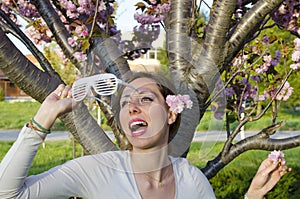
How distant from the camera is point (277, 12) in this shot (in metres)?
3.14

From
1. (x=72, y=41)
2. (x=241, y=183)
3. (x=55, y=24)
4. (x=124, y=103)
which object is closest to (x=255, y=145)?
(x=72, y=41)

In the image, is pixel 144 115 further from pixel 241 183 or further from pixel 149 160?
pixel 241 183

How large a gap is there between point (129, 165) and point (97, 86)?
30cm

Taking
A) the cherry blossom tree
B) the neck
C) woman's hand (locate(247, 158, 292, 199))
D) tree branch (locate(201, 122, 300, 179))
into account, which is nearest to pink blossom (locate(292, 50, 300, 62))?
the cherry blossom tree

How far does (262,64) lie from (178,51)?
174cm

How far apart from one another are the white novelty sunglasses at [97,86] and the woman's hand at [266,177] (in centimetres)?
58

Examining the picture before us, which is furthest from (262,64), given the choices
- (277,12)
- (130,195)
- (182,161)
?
(130,195)

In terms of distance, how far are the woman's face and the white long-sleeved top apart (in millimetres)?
101

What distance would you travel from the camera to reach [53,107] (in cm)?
129

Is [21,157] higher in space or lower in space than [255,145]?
higher

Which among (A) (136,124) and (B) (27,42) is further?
(B) (27,42)

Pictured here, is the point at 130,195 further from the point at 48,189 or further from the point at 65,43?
the point at 65,43

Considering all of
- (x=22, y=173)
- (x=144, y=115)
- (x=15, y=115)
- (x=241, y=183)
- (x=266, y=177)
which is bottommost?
(x=15, y=115)

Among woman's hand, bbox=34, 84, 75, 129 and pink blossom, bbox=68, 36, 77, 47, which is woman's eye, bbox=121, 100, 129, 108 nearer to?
woman's hand, bbox=34, 84, 75, 129
